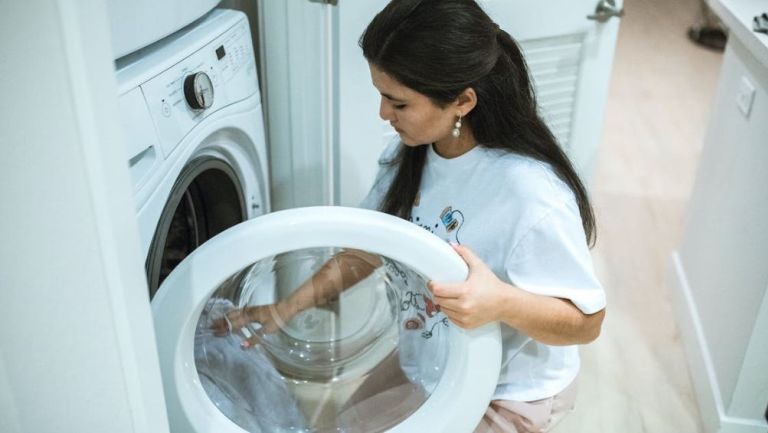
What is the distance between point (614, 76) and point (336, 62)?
261cm

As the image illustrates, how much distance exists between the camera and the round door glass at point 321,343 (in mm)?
1198

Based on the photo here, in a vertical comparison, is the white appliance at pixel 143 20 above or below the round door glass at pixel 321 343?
above

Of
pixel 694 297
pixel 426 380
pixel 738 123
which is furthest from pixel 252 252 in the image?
pixel 694 297

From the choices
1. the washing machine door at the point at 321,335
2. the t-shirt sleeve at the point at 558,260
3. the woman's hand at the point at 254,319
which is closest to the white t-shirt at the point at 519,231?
the t-shirt sleeve at the point at 558,260

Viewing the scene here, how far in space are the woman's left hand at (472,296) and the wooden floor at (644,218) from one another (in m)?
0.88

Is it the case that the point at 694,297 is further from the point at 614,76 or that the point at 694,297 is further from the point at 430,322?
the point at 614,76

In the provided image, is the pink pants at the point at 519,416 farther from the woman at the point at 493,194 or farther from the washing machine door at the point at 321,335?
the washing machine door at the point at 321,335

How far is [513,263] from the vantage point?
1.11m

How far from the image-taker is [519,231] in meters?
1.10

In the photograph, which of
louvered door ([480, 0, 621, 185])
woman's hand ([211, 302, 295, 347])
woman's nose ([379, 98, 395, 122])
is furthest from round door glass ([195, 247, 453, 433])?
louvered door ([480, 0, 621, 185])

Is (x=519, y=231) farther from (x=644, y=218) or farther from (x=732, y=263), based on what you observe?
(x=644, y=218)

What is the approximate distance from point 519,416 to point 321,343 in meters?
0.35

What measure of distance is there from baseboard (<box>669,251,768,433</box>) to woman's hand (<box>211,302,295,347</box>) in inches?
40.6

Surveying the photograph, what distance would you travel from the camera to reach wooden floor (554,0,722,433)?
189 centimetres
